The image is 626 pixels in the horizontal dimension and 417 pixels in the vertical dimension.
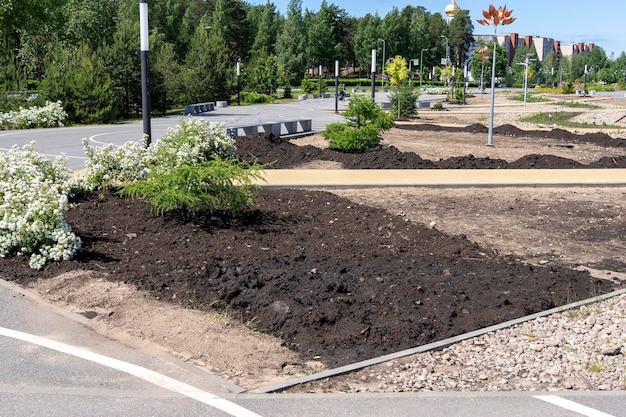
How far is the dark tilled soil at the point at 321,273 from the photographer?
640 centimetres

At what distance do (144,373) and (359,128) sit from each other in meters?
15.2

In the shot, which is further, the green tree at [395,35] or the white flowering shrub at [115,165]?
the green tree at [395,35]

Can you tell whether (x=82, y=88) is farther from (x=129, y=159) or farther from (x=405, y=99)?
(x=129, y=159)

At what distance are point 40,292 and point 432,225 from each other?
19.2 ft

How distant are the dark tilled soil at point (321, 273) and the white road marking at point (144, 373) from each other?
1.18 meters

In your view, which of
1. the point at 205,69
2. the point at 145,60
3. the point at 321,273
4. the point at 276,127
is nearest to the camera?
the point at 321,273

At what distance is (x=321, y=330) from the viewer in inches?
249

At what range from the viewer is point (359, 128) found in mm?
19781

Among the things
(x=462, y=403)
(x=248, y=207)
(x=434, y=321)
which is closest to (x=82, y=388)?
(x=462, y=403)

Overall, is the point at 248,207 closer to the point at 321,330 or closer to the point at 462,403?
the point at 321,330

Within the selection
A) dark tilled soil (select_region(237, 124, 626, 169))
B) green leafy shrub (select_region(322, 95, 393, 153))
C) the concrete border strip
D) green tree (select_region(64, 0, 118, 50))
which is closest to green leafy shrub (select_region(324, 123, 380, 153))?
green leafy shrub (select_region(322, 95, 393, 153))

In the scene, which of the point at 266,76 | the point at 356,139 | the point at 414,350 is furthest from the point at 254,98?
the point at 414,350

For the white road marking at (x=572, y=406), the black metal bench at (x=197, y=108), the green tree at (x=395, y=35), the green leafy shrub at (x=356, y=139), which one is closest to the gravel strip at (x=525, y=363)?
the white road marking at (x=572, y=406)

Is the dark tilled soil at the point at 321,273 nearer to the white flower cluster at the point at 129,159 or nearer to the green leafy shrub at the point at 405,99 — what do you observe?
the white flower cluster at the point at 129,159
